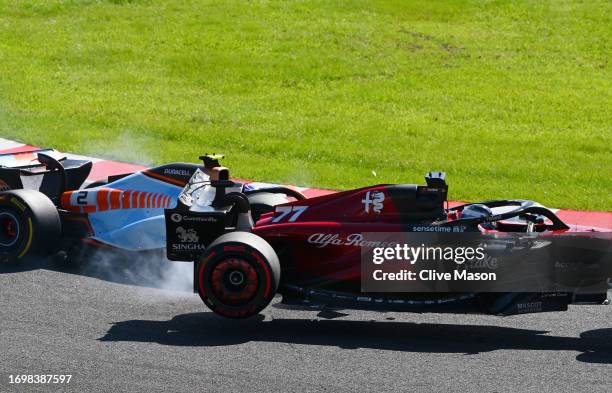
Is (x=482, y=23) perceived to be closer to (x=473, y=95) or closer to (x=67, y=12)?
(x=473, y=95)

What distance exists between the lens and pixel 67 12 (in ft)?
81.8

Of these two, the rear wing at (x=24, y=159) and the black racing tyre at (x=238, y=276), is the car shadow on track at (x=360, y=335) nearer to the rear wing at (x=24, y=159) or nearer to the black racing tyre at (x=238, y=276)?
the black racing tyre at (x=238, y=276)

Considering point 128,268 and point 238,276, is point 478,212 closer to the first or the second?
point 238,276

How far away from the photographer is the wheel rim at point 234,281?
27.6 ft

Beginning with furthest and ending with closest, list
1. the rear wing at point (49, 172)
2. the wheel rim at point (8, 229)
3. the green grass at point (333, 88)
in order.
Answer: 1. the green grass at point (333, 88)
2. the rear wing at point (49, 172)
3. the wheel rim at point (8, 229)

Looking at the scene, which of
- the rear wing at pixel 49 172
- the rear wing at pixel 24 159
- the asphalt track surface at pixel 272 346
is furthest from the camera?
the rear wing at pixel 24 159

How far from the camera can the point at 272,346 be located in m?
8.25

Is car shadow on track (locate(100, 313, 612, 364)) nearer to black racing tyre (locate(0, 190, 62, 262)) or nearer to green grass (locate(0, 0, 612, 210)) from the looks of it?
black racing tyre (locate(0, 190, 62, 262))

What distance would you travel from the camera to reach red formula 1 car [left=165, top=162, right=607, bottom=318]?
844 centimetres

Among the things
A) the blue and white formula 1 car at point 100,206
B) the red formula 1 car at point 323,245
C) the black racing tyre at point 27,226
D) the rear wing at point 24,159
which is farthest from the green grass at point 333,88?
the red formula 1 car at point 323,245

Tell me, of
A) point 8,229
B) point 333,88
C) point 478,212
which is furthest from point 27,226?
point 333,88

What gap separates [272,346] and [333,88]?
1186 cm

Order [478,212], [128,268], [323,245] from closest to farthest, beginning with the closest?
[323,245] → [478,212] → [128,268]

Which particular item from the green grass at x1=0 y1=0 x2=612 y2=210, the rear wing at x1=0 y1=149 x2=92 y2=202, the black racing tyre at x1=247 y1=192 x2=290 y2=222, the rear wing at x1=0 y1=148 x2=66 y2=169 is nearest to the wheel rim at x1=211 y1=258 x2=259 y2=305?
the black racing tyre at x1=247 y1=192 x2=290 y2=222
